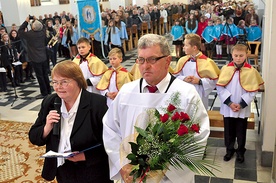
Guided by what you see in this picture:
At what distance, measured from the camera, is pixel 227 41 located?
1081 centimetres

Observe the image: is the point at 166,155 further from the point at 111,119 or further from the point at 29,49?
the point at 29,49

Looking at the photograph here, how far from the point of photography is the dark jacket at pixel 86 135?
7.60ft

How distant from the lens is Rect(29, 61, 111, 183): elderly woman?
2.31 meters

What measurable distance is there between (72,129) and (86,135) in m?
0.10

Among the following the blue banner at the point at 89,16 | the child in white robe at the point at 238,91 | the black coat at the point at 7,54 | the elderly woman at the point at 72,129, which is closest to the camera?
the elderly woman at the point at 72,129

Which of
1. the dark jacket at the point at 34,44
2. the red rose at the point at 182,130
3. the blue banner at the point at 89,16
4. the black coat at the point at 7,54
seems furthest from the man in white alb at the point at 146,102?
the blue banner at the point at 89,16

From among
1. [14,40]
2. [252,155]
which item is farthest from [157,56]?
[14,40]

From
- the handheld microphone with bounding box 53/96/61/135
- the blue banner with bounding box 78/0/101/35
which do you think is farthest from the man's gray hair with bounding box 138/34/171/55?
the blue banner with bounding box 78/0/101/35

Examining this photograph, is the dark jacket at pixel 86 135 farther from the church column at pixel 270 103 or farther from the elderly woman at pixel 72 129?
the church column at pixel 270 103

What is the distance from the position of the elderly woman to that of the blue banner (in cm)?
783

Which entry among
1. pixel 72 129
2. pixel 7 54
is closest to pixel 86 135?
pixel 72 129

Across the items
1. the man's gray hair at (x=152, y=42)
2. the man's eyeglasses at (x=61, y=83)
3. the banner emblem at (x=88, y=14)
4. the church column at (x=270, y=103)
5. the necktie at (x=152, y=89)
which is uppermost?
the banner emblem at (x=88, y=14)

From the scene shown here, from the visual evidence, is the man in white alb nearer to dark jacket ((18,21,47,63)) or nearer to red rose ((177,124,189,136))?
red rose ((177,124,189,136))

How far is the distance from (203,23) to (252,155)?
8043mm
